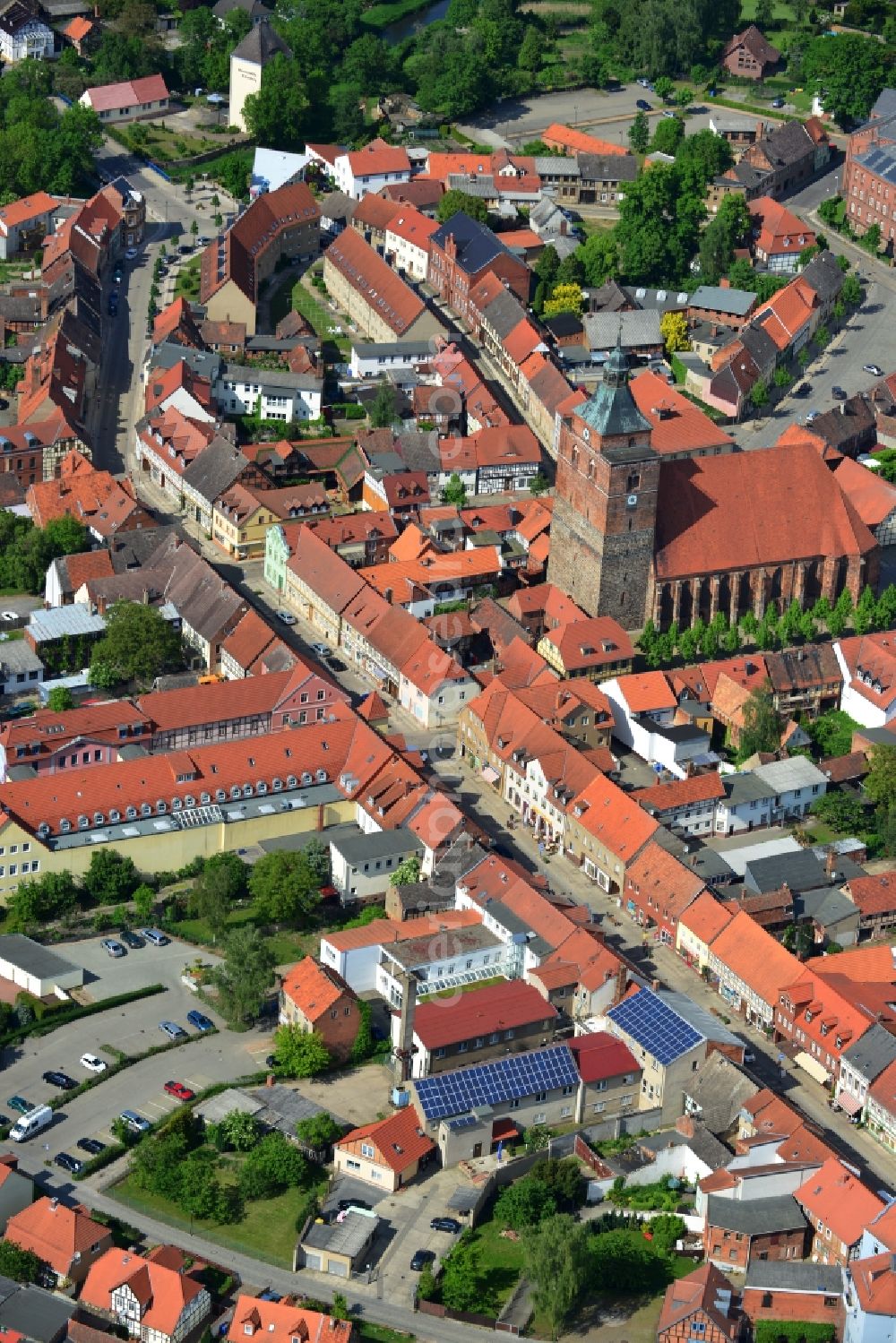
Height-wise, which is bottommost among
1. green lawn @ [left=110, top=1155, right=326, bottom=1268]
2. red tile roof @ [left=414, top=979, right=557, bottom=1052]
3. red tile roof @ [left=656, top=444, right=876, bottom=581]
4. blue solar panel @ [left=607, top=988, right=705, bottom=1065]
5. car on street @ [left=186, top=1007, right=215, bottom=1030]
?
car on street @ [left=186, top=1007, right=215, bottom=1030]

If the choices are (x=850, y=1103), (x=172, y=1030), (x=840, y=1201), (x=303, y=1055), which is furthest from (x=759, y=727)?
(x=172, y=1030)

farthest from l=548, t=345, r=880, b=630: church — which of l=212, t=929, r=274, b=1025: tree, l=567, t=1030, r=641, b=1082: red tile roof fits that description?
l=567, t=1030, r=641, b=1082: red tile roof

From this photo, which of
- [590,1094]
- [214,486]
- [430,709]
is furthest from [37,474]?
[590,1094]

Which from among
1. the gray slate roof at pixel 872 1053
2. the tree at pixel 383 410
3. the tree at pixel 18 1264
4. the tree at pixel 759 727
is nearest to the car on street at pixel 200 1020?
the tree at pixel 18 1264

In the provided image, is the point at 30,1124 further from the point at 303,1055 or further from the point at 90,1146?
the point at 303,1055

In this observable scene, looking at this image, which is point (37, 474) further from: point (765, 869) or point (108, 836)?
point (765, 869)

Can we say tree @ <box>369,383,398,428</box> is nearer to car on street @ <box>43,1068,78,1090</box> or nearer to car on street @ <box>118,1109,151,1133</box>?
car on street @ <box>43,1068,78,1090</box>
